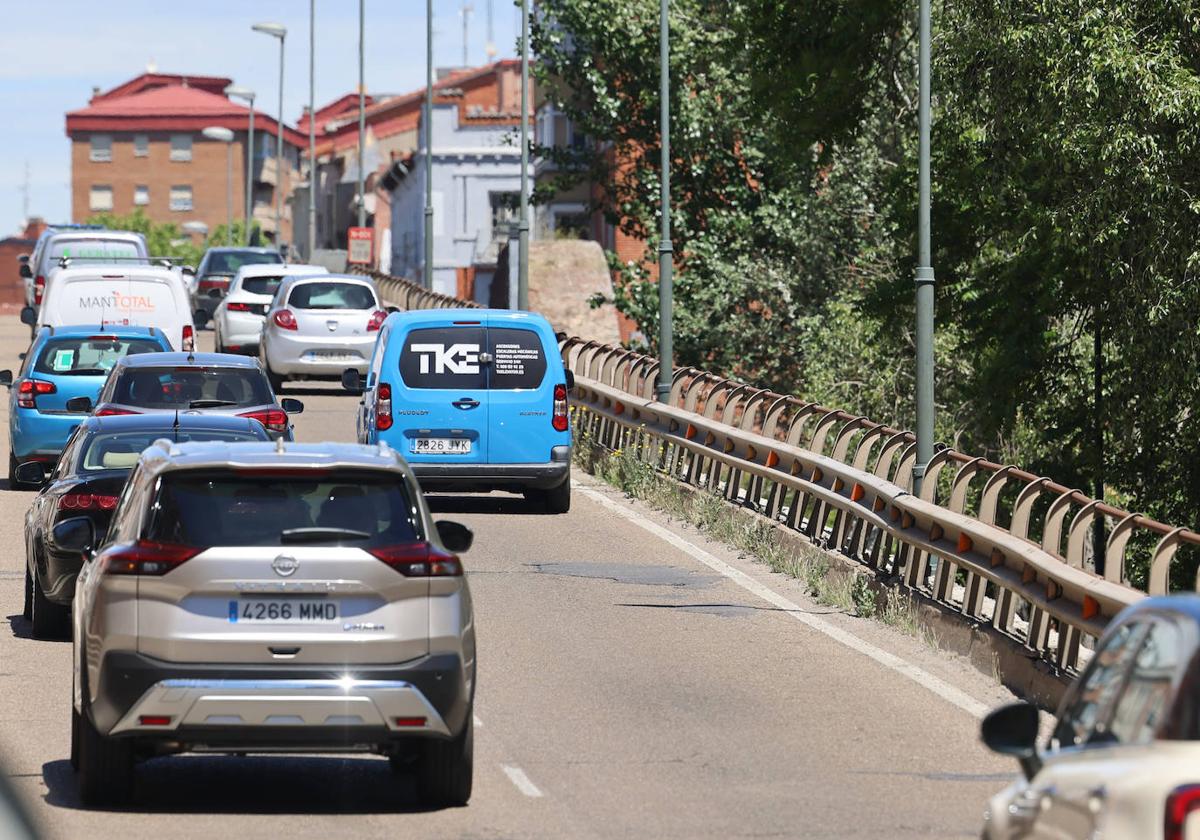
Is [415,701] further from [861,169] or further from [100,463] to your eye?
[861,169]

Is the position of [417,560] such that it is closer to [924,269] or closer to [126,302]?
[924,269]

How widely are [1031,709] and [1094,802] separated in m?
0.72

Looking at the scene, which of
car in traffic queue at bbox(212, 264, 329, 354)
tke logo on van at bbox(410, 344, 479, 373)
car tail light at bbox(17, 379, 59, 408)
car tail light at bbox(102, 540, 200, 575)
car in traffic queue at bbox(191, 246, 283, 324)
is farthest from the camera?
car in traffic queue at bbox(191, 246, 283, 324)

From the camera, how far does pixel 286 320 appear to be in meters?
34.7

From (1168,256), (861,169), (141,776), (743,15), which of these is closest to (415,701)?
(141,776)

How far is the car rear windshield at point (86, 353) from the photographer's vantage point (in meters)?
24.9

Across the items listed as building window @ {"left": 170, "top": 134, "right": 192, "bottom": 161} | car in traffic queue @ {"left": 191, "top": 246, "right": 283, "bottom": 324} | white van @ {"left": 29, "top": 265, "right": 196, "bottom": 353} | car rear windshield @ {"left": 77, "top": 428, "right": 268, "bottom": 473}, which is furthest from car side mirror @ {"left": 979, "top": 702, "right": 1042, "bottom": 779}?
building window @ {"left": 170, "top": 134, "right": 192, "bottom": 161}

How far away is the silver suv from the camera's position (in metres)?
9.34

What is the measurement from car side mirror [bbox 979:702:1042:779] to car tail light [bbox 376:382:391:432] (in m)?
16.4

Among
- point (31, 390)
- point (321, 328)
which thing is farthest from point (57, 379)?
point (321, 328)

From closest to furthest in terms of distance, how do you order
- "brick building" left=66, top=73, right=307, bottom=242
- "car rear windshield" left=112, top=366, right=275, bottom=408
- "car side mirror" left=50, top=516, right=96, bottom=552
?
"car side mirror" left=50, top=516, right=96, bottom=552 < "car rear windshield" left=112, top=366, right=275, bottom=408 < "brick building" left=66, top=73, right=307, bottom=242

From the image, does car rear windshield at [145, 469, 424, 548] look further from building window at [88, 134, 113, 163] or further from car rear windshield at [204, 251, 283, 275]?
building window at [88, 134, 113, 163]

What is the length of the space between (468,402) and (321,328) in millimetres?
12658

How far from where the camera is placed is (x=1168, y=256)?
76.6ft
